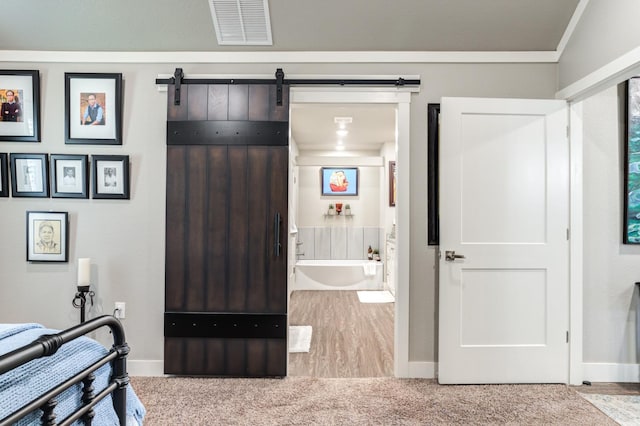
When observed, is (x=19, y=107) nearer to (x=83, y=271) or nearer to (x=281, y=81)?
(x=83, y=271)

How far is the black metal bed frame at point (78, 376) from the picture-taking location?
91cm

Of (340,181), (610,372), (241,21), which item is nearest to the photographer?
(241,21)

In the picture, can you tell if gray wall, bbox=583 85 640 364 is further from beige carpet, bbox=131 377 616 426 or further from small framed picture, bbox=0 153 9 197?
small framed picture, bbox=0 153 9 197

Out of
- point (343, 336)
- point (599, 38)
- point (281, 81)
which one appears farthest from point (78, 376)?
point (599, 38)

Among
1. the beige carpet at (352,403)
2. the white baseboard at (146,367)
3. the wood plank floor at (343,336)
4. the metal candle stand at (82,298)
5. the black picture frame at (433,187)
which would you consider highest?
the black picture frame at (433,187)

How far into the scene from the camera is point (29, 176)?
8.89ft

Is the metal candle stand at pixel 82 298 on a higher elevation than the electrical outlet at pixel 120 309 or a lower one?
higher

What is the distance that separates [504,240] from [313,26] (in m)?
2.03

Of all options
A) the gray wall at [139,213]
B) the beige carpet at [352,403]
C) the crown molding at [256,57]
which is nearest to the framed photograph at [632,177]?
the gray wall at [139,213]

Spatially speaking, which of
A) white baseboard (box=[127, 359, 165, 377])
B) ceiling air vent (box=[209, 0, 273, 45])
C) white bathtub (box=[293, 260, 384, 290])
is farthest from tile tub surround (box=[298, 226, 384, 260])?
ceiling air vent (box=[209, 0, 273, 45])

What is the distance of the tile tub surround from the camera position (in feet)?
22.2

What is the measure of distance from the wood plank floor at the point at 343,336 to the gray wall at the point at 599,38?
2.54 m

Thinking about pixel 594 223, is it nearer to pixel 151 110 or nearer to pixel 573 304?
pixel 573 304

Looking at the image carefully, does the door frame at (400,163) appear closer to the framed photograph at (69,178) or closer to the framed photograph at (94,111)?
the framed photograph at (94,111)
